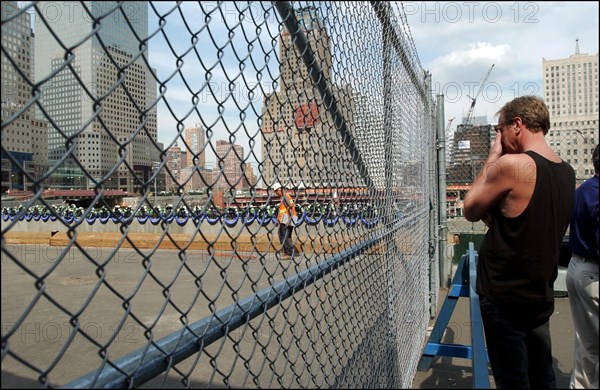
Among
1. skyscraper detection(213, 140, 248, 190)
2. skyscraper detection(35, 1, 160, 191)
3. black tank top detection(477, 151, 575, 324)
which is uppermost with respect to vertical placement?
skyscraper detection(35, 1, 160, 191)

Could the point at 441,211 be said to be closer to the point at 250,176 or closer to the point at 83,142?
the point at 250,176

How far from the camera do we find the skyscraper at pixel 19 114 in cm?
83

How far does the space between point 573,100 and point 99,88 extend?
3322 millimetres

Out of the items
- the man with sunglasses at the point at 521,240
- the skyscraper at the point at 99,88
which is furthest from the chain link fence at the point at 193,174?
the man with sunglasses at the point at 521,240

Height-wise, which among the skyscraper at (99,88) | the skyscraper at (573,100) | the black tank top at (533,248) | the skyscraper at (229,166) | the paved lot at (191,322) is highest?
the skyscraper at (573,100)

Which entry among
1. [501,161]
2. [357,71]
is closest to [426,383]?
[501,161]

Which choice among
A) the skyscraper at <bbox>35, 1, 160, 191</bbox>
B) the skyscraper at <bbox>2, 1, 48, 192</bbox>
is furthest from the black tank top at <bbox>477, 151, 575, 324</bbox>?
the skyscraper at <bbox>2, 1, 48, 192</bbox>

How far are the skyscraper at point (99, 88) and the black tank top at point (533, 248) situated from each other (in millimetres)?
1923

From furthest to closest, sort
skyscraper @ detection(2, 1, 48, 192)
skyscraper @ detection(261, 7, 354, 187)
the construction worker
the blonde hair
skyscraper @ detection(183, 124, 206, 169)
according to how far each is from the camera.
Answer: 1. the blonde hair
2. the construction worker
3. skyscraper @ detection(261, 7, 354, 187)
4. skyscraper @ detection(183, 124, 206, 169)
5. skyscraper @ detection(2, 1, 48, 192)

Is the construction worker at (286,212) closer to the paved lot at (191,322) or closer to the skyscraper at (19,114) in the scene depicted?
the paved lot at (191,322)

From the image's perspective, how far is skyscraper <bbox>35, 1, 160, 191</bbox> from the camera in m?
0.95

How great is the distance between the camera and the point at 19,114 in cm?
85

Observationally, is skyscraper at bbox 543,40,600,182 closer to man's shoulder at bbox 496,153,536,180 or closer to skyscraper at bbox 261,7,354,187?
man's shoulder at bbox 496,153,536,180

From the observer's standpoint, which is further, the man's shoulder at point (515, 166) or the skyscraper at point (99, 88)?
the man's shoulder at point (515, 166)
